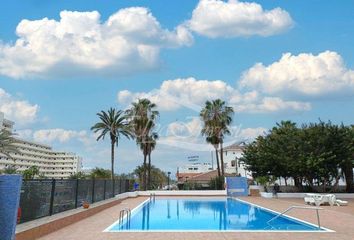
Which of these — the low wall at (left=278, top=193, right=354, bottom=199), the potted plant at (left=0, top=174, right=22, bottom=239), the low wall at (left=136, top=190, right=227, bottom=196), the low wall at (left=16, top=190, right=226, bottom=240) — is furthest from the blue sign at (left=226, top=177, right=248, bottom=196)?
the potted plant at (left=0, top=174, right=22, bottom=239)

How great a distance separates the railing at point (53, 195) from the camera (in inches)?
472

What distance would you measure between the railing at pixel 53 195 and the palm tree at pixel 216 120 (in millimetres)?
24478

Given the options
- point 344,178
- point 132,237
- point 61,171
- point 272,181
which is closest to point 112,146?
point 272,181

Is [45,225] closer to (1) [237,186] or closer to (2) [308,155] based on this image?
(2) [308,155]

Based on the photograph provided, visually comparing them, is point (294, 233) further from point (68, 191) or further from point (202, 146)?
point (202, 146)

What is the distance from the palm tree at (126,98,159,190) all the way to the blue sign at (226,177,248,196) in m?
13.2

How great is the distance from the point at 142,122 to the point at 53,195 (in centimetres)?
3397

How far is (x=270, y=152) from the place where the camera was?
36875mm

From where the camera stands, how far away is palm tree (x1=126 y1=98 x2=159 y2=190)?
48.3 metres

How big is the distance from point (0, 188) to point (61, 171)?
173794mm

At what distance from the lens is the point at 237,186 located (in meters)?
38.9

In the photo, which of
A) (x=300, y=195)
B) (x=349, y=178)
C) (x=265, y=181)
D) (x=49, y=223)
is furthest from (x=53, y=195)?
(x=349, y=178)

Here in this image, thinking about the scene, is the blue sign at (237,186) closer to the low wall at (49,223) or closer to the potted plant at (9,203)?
the low wall at (49,223)

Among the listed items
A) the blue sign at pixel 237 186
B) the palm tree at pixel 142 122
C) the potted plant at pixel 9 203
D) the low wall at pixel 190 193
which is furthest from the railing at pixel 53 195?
the palm tree at pixel 142 122
